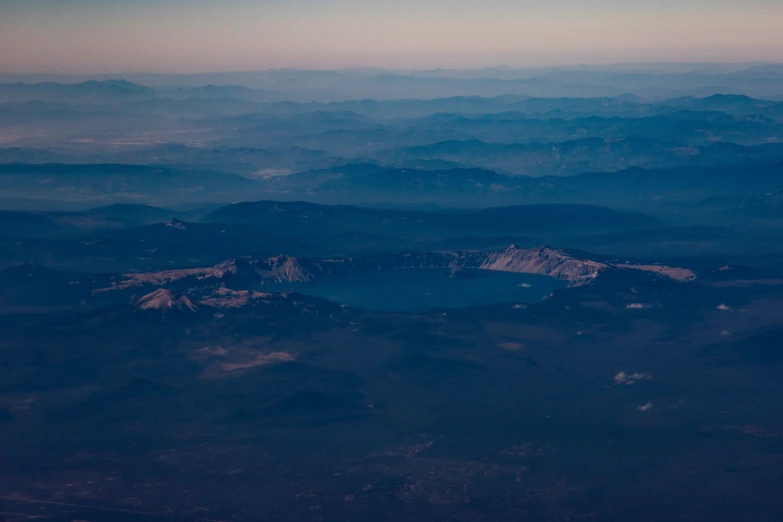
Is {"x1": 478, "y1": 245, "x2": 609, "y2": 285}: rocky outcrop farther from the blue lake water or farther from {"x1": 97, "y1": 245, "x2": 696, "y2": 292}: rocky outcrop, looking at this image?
the blue lake water

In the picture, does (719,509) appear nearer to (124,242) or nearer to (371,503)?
(371,503)

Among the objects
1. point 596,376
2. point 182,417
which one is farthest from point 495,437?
point 182,417

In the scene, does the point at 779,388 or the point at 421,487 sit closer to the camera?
the point at 421,487

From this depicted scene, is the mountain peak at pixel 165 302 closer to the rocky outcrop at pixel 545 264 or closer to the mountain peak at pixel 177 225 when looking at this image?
the rocky outcrop at pixel 545 264

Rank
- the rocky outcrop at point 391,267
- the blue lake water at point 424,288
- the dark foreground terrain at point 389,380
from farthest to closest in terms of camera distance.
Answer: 1. the rocky outcrop at point 391,267
2. the blue lake water at point 424,288
3. the dark foreground terrain at point 389,380

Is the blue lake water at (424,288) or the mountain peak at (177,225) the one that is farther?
the mountain peak at (177,225)

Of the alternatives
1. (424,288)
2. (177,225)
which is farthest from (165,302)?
(177,225)

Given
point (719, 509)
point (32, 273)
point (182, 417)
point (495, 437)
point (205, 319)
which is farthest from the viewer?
point (32, 273)

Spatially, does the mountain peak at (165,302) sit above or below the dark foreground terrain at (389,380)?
above

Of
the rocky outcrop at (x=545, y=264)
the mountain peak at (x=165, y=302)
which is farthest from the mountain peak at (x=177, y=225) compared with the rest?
the rocky outcrop at (x=545, y=264)
